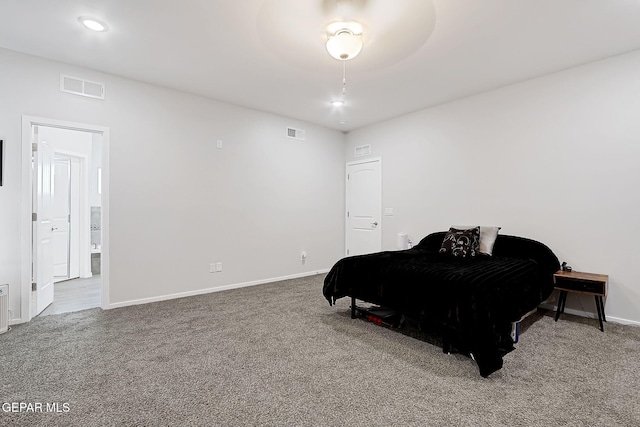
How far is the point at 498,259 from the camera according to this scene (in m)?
3.41

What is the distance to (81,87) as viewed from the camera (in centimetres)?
356

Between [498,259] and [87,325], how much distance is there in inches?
172

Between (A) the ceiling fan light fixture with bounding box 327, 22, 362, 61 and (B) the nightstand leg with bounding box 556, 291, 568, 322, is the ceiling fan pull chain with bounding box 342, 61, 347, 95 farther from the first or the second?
(B) the nightstand leg with bounding box 556, 291, 568, 322

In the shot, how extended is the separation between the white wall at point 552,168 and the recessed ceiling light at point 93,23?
166 inches

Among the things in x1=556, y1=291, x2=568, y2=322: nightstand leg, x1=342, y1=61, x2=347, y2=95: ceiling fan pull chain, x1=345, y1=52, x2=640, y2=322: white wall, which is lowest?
x1=556, y1=291, x2=568, y2=322: nightstand leg

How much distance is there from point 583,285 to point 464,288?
167 centimetres

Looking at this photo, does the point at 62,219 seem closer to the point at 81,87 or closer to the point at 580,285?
the point at 81,87

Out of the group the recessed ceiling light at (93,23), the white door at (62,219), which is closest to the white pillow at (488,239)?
the recessed ceiling light at (93,23)

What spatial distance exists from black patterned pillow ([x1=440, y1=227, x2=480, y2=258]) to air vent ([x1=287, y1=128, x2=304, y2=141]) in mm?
3082

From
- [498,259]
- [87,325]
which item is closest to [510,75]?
[498,259]

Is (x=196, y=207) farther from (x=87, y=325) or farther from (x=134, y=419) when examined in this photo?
(x=134, y=419)

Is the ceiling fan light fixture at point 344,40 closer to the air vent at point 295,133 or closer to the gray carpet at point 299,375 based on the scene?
the gray carpet at point 299,375

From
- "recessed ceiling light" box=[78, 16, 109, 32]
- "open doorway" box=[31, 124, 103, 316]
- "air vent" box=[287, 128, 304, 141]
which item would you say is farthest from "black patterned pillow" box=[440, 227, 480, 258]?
"open doorway" box=[31, 124, 103, 316]

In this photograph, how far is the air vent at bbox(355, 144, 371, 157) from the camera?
585cm
